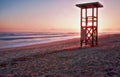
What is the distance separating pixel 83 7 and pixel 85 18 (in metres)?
1.03

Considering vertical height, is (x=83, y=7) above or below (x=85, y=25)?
above

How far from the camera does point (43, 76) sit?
7477 mm

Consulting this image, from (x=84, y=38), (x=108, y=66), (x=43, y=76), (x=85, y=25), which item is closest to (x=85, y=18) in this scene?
(x=85, y=25)

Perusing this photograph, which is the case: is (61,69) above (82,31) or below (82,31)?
below

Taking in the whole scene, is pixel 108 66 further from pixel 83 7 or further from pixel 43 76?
pixel 83 7

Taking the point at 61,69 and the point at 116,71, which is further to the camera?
the point at 61,69

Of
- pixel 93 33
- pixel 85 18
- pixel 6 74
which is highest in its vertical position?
pixel 85 18

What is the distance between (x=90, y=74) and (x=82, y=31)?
10.9m

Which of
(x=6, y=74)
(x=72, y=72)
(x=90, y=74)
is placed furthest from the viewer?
(x=6, y=74)

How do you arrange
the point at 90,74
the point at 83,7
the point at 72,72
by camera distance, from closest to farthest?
the point at 90,74 < the point at 72,72 < the point at 83,7

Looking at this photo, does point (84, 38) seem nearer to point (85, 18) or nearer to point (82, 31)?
point (82, 31)

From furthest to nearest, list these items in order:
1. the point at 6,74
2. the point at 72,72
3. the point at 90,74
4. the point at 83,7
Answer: the point at 83,7
the point at 6,74
the point at 72,72
the point at 90,74

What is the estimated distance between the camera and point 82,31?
18.0m

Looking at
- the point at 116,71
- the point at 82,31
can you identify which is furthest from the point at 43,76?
the point at 82,31
